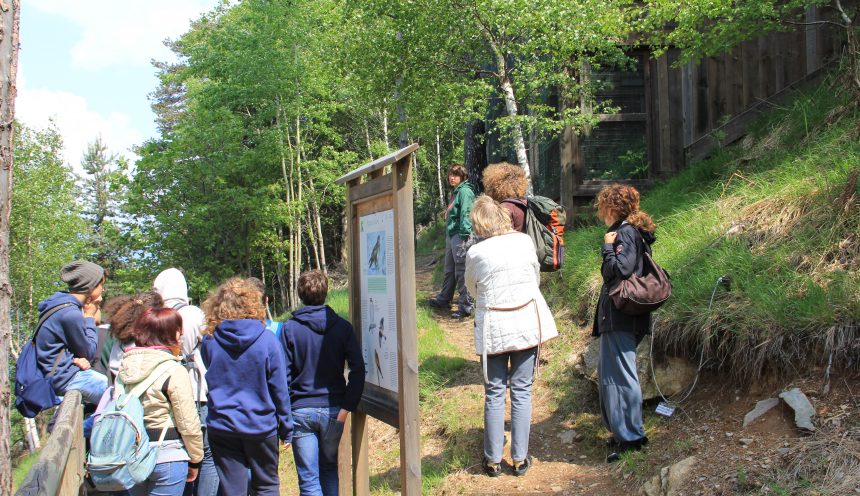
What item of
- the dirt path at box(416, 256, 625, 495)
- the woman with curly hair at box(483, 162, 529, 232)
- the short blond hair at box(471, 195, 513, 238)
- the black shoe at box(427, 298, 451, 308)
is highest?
the woman with curly hair at box(483, 162, 529, 232)

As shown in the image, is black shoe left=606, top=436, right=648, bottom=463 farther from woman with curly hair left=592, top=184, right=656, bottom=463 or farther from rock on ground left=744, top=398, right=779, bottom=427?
rock on ground left=744, top=398, right=779, bottom=427

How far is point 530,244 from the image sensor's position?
5250 millimetres

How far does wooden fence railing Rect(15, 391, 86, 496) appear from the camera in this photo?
2.46m

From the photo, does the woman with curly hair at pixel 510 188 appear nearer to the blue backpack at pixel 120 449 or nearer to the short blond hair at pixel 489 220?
the short blond hair at pixel 489 220

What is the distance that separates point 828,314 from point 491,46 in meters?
6.76

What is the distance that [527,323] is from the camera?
507 cm

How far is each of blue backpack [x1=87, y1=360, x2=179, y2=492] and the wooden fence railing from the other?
0.11 metres

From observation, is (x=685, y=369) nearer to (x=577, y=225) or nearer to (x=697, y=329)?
(x=697, y=329)

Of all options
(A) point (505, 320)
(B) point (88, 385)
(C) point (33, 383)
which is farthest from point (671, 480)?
(C) point (33, 383)

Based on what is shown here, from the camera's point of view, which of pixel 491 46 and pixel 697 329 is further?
pixel 491 46

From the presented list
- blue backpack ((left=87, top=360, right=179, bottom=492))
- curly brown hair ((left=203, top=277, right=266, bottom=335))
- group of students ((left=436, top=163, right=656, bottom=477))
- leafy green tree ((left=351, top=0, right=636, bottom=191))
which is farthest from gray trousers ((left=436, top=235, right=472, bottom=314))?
blue backpack ((left=87, top=360, right=179, bottom=492))

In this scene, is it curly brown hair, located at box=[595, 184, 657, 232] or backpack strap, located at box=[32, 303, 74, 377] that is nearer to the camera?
backpack strap, located at box=[32, 303, 74, 377]

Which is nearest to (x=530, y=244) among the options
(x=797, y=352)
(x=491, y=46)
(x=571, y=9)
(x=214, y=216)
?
(x=797, y=352)

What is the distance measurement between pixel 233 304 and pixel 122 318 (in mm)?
764
